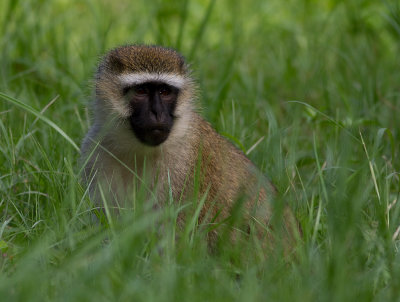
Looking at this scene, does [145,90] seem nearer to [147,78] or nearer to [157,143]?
[147,78]

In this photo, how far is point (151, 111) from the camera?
4.39m

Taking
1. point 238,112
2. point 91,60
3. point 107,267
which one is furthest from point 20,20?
point 107,267

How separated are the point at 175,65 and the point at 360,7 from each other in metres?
4.55

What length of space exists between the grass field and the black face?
0.46 meters

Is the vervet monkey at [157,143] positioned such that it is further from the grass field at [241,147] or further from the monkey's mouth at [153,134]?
the grass field at [241,147]

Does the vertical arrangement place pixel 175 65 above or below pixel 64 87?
above

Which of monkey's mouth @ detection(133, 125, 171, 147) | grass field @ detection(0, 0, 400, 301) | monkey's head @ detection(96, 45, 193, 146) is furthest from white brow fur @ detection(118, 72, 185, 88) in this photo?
grass field @ detection(0, 0, 400, 301)

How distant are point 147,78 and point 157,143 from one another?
0.44 metres

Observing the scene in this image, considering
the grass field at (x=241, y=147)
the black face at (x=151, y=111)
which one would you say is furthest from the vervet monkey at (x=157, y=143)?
the grass field at (x=241, y=147)

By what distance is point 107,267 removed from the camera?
3.04m

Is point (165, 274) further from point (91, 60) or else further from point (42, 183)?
point (91, 60)

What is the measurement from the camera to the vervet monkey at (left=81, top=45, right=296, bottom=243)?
14.5ft

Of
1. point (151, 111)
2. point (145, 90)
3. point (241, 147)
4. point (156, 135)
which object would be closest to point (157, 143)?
point (156, 135)

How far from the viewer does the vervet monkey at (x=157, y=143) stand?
4.43 metres
